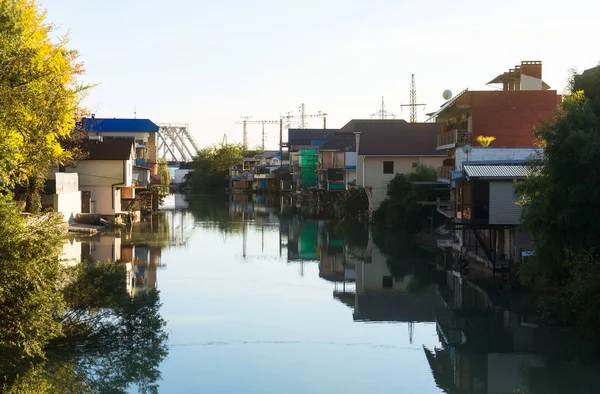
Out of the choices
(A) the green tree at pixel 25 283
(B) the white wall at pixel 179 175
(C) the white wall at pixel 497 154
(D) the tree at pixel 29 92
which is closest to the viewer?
(A) the green tree at pixel 25 283

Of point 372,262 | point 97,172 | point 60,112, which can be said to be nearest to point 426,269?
point 372,262

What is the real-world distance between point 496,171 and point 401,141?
2644 centimetres

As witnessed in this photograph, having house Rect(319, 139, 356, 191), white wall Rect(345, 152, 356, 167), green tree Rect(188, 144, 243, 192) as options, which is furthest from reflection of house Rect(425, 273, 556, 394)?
green tree Rect(188, 144, 243, 192)

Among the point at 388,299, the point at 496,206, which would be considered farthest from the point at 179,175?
the point at 388,299

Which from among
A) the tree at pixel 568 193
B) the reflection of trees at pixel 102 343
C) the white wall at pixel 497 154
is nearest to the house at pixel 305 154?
the white wall at pixel 497 154

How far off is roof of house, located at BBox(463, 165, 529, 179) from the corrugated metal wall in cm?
27

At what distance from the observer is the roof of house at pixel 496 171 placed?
26.1 meters

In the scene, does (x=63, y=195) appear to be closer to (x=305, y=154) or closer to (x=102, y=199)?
(x=102, y=199)

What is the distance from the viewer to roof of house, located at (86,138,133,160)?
46.1 metres

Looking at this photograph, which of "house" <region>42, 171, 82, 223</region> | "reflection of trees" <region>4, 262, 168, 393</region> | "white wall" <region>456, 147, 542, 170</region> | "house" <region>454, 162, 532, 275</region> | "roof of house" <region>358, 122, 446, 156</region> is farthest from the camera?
"roof of house" <region>358, 122, 446, 156</region>

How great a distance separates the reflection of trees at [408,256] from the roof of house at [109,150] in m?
15.0

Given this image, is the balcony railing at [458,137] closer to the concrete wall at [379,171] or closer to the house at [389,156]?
the house at [389,156]

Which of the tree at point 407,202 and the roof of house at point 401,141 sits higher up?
the roof of house at point 401,141

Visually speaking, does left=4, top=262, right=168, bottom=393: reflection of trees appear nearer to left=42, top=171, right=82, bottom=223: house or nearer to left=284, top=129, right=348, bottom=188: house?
left=42, top=171, right=82, bottom=223: house
